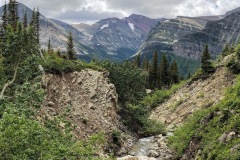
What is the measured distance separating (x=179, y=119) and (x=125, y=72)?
1605cm

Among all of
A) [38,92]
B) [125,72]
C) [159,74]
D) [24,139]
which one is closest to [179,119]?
[125,72]

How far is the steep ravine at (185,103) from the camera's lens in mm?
54750

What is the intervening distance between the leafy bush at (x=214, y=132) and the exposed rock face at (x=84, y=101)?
11742 millimetres

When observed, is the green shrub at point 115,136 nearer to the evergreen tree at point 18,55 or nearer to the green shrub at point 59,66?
the green shrub at point 59,66

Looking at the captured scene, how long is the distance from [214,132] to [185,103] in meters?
32.8

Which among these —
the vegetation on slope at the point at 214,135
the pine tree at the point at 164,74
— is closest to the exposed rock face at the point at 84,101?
the vegetation on slope at the point at 214,135

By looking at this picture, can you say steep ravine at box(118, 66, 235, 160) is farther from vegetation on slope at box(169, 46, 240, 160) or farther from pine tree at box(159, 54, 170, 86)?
pine tree at box(159, 54, 170, 86)

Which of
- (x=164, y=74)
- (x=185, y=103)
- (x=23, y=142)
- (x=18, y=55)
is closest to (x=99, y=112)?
(x=18, y=55)

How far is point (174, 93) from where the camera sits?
85.8 metres

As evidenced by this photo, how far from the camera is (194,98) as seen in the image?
7012 cm

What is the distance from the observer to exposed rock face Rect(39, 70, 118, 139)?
47906 mm

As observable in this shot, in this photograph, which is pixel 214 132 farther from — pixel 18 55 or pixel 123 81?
pixel 123 81

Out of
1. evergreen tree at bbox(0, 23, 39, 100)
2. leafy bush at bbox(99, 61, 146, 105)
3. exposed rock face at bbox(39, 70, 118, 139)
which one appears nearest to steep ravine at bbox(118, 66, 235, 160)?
exposed rock face at bbox(39, 70, 118, 139)

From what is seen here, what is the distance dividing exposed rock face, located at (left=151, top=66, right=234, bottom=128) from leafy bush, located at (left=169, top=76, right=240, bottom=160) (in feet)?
46.0
